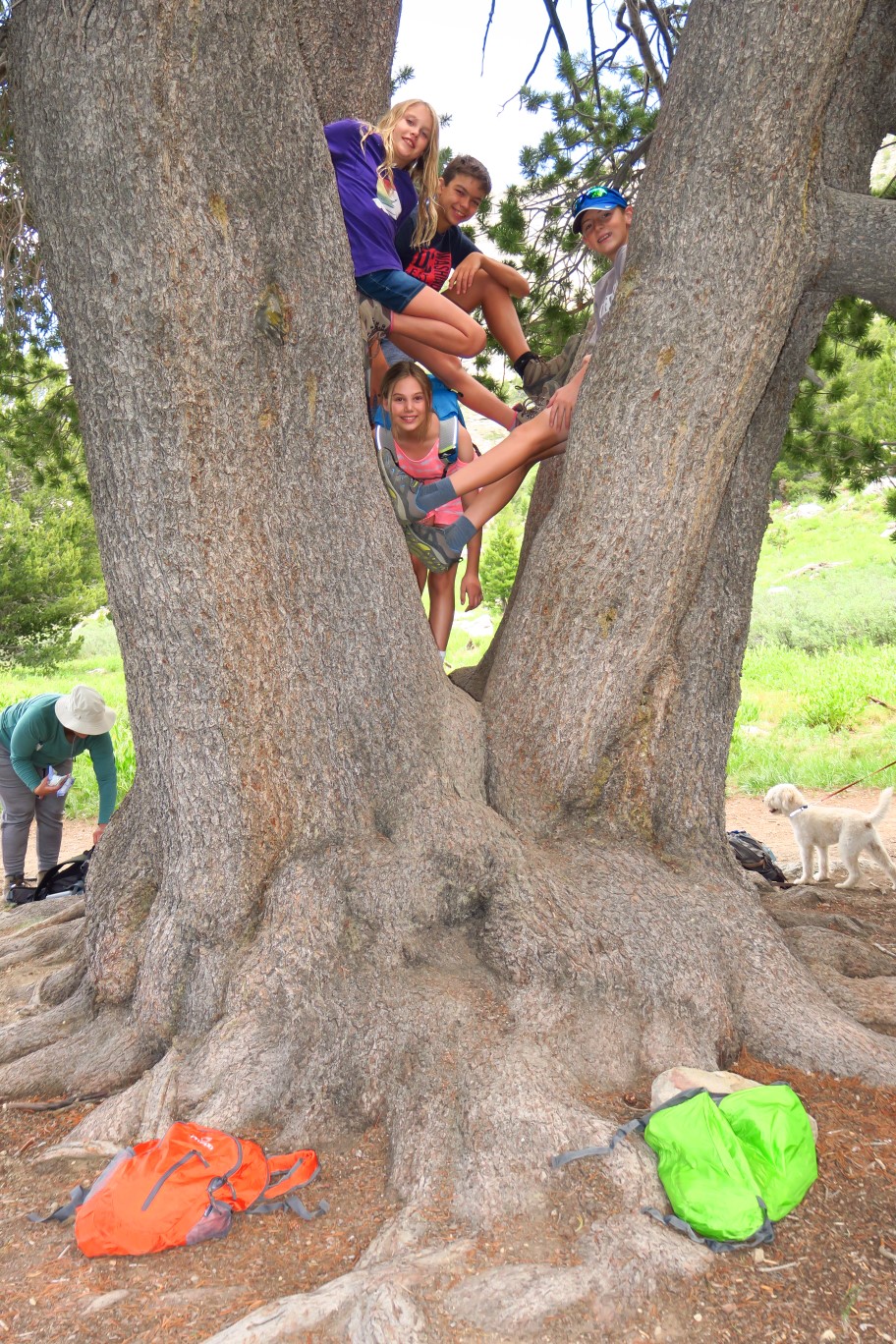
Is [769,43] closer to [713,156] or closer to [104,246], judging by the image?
[713,156]

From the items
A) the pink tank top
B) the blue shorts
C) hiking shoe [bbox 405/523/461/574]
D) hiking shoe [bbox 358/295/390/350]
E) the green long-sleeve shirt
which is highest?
the blue shorts

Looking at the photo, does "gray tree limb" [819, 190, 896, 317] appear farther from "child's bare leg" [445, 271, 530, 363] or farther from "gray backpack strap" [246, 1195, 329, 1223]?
"gray backpack strap" [246, 1195, 329, 1223]

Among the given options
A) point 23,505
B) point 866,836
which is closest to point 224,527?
point 866,836

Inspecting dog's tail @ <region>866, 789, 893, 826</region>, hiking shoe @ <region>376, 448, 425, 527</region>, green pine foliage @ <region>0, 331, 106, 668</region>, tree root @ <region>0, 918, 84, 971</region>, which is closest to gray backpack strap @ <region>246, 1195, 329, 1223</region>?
tree root @ <region>0, 918, 84, 971</region>

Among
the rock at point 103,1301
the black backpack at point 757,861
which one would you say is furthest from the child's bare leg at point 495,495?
the black backpack at point 757,861

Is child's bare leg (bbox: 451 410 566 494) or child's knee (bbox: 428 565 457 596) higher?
child's bare leg (bbox: 451 410 566 494)

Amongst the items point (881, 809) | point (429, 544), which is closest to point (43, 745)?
point (429, 544)

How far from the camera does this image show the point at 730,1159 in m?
2.30

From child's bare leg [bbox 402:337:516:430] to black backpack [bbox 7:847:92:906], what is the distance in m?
3.23

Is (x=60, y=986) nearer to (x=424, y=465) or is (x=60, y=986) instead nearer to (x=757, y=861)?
(x=424, y=465)

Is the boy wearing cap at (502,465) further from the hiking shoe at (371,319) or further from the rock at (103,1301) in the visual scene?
the rock at (103,1301)

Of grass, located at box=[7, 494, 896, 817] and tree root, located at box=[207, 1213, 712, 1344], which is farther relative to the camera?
grass, located at box=[7, 494, 896, 817]

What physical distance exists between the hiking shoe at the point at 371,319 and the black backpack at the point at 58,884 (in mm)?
3347

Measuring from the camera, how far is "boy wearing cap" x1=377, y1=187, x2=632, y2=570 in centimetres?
361
